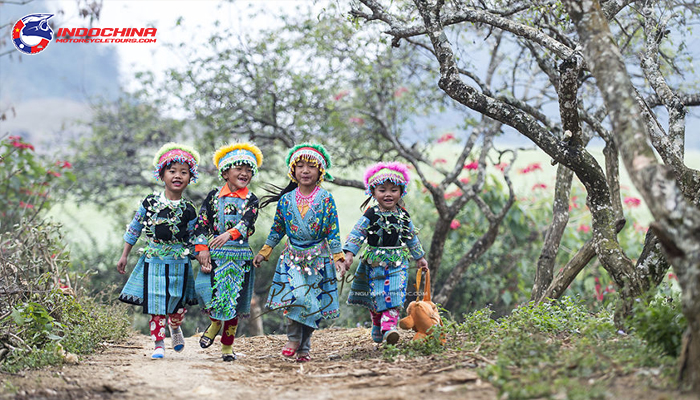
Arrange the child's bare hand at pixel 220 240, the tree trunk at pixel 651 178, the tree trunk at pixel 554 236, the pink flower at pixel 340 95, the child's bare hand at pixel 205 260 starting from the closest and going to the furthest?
the tree trunk at pixel 651 178
the child's bare hand at pixel 220 240
the child's bare hand at pixel 205 260
the tree trunk at pixel 554 236
the pink flower at pixel 340 95

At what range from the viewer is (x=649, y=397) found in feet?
9.74

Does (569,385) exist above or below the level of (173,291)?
below

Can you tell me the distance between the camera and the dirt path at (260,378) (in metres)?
3.61

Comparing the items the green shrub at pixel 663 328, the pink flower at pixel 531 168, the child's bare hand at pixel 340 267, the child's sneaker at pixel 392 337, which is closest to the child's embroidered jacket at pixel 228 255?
the child's bare hand at pixel 340 267

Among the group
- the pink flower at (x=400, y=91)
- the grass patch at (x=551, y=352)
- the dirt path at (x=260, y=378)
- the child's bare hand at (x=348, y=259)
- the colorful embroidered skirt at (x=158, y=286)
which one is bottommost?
A: the dirt path at (x=260, y=378)

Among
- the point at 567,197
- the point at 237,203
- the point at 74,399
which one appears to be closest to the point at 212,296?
the point at 237,203

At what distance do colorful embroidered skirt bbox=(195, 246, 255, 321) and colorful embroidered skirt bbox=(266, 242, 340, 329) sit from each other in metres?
0.28

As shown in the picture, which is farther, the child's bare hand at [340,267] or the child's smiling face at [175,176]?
the child's smiling face at [175,176]

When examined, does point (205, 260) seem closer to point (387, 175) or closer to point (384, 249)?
point (384, 249)

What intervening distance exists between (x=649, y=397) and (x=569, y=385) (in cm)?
36

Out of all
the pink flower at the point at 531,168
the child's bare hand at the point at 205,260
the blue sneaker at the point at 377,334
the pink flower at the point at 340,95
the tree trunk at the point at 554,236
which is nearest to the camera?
the child's bare hand at the point at 205,260

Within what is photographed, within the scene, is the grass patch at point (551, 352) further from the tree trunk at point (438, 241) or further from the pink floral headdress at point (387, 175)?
the tree trunk at point (438, 241)

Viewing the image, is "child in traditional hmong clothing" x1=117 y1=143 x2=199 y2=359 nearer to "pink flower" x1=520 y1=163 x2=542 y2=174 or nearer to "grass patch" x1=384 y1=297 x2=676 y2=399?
"grass patch" x1=384 y1=297 x2=676 y2=399

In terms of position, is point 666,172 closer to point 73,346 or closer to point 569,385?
point 569,385
